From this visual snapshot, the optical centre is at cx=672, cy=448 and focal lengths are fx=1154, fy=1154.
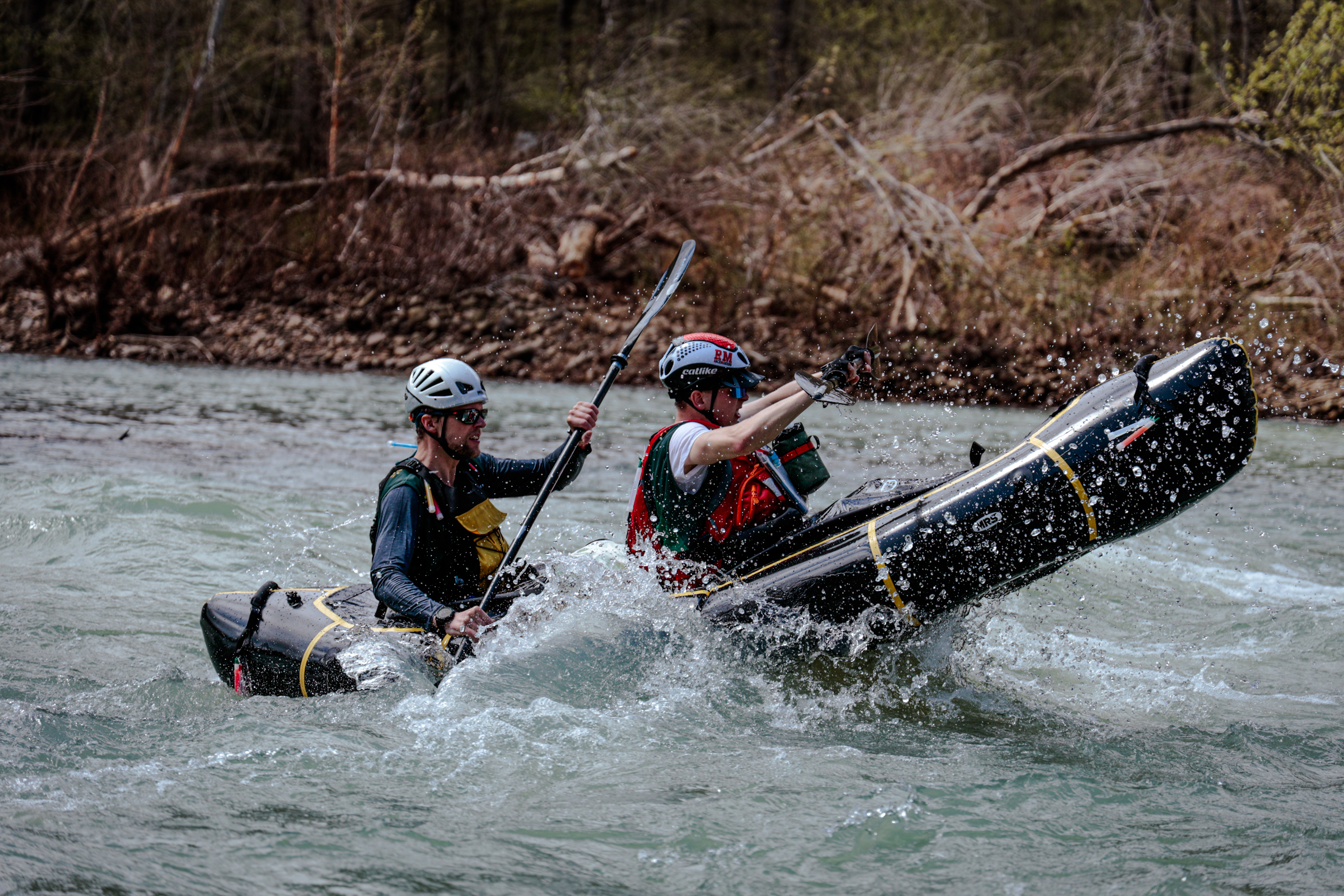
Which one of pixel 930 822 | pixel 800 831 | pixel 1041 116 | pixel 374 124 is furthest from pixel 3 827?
pixel 1041 116

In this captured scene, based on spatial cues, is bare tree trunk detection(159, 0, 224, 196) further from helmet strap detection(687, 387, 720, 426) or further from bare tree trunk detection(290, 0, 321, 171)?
helmet strap detection(687, 387, 720, 426)

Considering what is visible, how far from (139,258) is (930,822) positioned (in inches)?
635

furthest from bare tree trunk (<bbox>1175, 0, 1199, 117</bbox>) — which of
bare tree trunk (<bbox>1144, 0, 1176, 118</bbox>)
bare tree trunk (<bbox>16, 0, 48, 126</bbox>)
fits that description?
bare tree trunk (<bbox>16, 0, 48, 126</bbox>)

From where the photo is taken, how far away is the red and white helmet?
430cm

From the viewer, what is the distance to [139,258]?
16.5 metres

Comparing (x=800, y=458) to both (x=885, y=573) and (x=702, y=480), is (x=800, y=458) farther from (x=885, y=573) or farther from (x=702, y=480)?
(x=885, y=573)

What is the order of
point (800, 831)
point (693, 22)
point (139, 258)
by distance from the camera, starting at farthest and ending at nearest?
point (693, 22) → point (139, 258) → point (800, 831)

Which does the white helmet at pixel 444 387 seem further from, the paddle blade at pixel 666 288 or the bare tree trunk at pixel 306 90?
the bare tree trunk at pixel 306 90

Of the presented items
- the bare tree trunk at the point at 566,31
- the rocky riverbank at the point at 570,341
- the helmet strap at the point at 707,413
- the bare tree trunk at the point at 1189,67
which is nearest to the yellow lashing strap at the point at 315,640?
the helmet strap at the point at 707,413

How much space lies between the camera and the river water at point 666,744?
2.93 m

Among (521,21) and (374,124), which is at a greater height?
(521,21)

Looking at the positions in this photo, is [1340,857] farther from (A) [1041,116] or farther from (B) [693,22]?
(B) [693,22]

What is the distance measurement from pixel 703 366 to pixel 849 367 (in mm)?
654

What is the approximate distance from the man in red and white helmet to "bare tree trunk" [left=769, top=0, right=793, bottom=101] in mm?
19355
